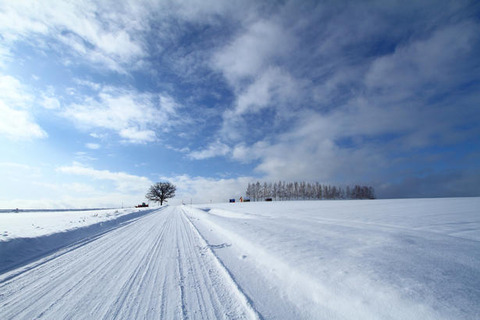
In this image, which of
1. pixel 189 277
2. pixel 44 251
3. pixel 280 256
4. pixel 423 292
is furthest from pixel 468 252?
→ pixel 44 251

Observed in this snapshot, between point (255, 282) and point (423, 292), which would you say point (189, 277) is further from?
point (423, 292)

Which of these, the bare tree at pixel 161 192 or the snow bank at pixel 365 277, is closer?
the snow bank at pixel 365 277

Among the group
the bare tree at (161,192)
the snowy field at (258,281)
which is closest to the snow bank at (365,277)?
the snowy field at (258,281)

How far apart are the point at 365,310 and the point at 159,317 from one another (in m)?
2.66

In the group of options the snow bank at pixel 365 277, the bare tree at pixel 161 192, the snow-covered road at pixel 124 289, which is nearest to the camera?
the snow bank at pixel 365 277

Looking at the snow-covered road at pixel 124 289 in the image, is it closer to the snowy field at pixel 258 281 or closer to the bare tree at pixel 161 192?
the snowy field at pixel 258 281

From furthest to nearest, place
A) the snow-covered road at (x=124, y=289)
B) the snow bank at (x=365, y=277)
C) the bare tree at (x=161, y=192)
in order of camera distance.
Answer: the bare tree at (x=161, y=192) < the snow-covered road at (x=124, y=289) < the snow bank at (x=365, y=277)

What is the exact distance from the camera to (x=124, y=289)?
3281 millimetres

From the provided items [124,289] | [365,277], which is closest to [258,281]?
[365,277]

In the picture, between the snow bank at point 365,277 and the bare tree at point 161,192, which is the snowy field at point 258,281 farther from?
the bare tree at point 161,192

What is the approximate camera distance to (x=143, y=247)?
6191 millimetres

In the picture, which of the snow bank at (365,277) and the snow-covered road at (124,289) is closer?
the snow bank at (365,277)

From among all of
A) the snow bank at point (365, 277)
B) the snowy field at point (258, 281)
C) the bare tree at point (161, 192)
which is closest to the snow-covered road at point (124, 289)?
the snowy field at point (258, 281)

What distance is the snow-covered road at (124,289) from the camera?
2.60 m
